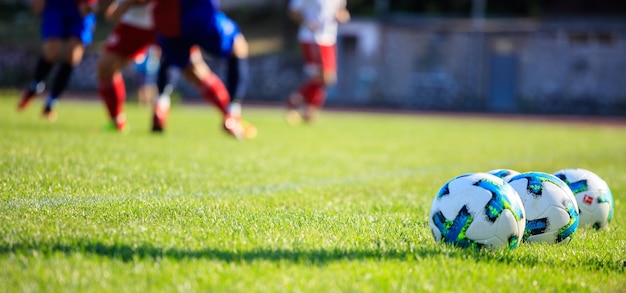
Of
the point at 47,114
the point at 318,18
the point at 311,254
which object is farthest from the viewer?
the point at 318,18

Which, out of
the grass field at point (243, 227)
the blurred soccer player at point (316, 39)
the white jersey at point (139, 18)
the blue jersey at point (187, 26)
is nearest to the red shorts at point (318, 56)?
the blurred soccer player at point (316, 39)

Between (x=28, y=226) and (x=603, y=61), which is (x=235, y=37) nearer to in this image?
(x=28, y=226)

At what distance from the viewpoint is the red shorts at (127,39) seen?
396 inches

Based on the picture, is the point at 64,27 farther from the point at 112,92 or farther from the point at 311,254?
the point at 311,254

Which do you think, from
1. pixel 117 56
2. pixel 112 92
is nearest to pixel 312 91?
pixel 112 92

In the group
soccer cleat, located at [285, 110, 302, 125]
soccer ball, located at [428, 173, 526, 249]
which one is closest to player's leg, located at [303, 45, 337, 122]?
soccer cleat, located at [285, 110, 302, 125]

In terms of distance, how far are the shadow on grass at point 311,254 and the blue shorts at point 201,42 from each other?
20.1 feet

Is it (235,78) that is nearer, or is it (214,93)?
(214,93)

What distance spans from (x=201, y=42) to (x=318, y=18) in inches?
218

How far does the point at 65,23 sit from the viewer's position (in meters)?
11.5

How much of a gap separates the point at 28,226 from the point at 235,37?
6.37 meters

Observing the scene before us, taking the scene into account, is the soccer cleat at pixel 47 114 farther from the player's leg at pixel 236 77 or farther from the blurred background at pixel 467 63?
the blurred background at pixel 467 63

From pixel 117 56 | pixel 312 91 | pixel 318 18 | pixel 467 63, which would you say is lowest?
pixel 467 63

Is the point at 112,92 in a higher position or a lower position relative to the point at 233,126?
higher
